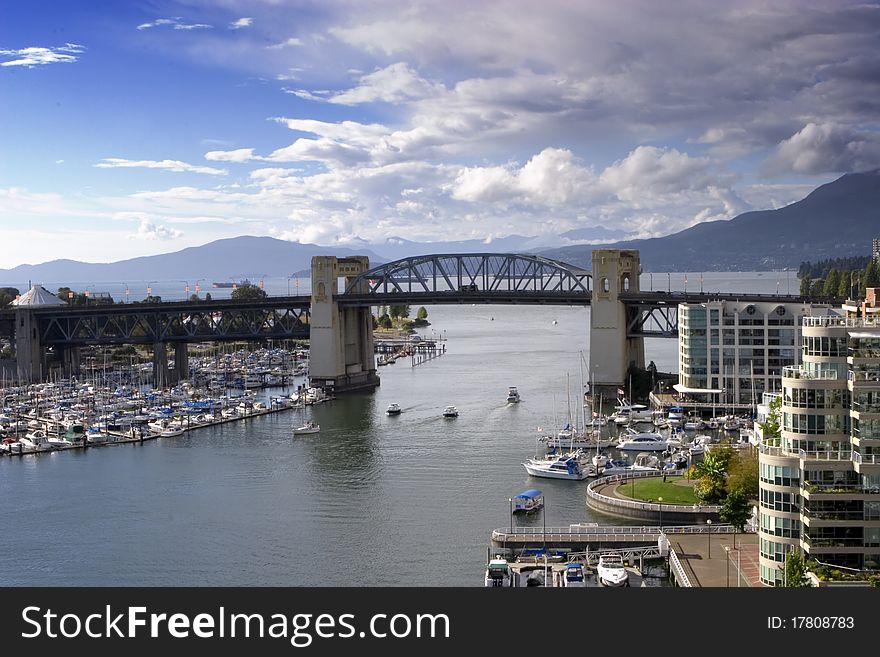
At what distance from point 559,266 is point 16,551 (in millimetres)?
33721

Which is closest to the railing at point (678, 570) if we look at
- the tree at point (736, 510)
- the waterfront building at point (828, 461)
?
the tree at point (736, 510)

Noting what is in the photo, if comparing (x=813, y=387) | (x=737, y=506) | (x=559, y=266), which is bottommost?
(x=737, y=506)

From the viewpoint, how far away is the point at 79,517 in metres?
24.8

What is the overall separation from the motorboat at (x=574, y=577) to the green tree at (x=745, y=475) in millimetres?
3260

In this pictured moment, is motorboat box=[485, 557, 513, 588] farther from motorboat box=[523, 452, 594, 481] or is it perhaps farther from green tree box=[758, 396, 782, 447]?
motorboat box=[523, 452, 594, 481]

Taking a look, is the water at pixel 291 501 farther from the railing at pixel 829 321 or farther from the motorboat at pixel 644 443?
the railing at pixel 829 321

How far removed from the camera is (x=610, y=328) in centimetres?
4466

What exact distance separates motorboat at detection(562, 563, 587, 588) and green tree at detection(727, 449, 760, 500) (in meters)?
3.26

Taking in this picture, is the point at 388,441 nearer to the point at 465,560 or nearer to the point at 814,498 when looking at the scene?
the point at 465,560

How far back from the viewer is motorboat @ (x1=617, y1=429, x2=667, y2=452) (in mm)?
31672

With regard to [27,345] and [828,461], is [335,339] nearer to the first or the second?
[27,345]

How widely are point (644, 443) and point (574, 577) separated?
13.9 meters

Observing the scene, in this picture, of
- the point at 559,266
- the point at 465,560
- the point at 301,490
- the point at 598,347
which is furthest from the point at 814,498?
the point at 559,266

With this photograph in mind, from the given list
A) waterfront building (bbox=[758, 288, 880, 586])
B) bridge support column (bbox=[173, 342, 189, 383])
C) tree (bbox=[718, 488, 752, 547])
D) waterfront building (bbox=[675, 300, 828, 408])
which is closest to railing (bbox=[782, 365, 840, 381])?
waterfront building (bbox=[758, 288, 880, 586])
